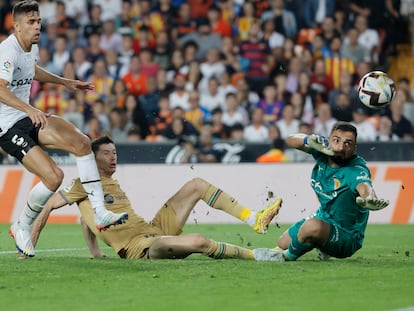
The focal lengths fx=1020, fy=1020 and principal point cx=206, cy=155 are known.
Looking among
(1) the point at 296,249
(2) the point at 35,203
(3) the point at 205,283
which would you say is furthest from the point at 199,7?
(3) the point at 205,283

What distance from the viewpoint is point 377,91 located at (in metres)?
10.2

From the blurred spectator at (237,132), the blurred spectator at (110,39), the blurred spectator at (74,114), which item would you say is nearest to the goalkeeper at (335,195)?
the blurred spectator at (237,132)

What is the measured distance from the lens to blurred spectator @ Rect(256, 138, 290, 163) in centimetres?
1703

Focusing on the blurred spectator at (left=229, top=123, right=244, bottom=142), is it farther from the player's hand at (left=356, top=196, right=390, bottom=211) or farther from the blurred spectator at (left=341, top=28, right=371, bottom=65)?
the player's hand at (left=356, top=196, right=390, bottom=211)

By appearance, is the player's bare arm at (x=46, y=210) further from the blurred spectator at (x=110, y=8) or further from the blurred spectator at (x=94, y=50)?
the blurred spectator at (x=110, y=8)

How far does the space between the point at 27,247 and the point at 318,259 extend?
280 cm

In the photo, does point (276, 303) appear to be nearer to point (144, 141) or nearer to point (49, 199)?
point (49, 199)

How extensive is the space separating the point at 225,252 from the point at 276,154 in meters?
7.64

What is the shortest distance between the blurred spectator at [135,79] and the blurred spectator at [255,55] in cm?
202

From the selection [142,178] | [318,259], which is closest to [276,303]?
[318,259]

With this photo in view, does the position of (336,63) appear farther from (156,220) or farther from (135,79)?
(156,220)

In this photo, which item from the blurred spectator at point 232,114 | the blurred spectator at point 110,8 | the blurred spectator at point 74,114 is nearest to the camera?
the blurred spectator at point 232,114

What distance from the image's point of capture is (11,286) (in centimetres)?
800

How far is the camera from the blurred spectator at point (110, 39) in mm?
21359
